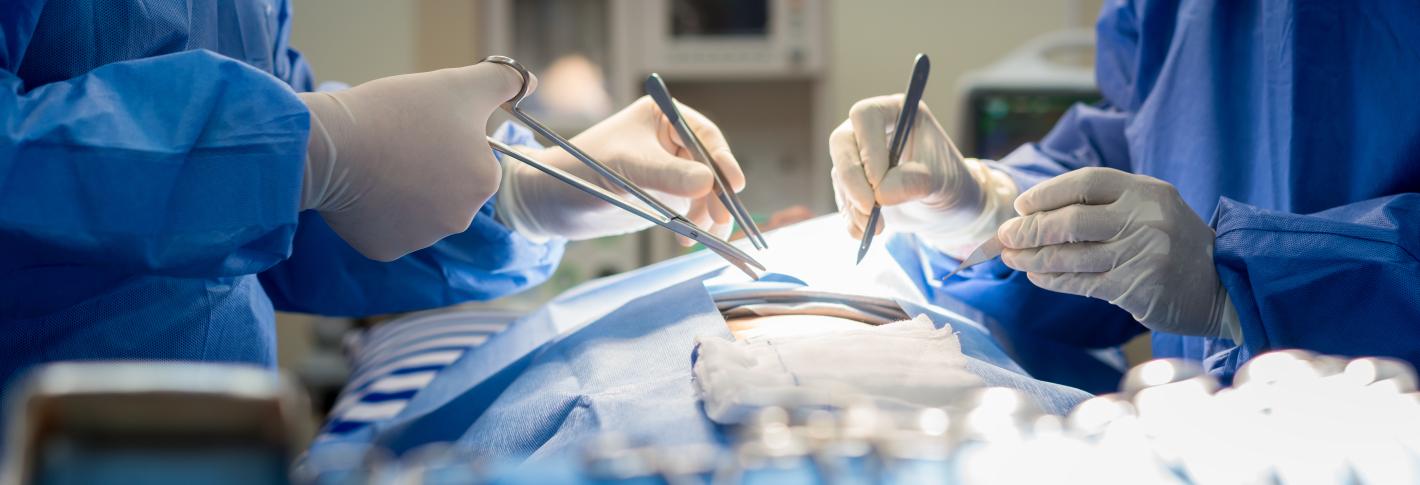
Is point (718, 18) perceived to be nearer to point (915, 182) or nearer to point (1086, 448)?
point (915, 182)

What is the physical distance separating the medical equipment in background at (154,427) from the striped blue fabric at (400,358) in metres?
1.36

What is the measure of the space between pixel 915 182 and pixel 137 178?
0.98 metres

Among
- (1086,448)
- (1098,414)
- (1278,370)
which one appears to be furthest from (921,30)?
(1086,448)

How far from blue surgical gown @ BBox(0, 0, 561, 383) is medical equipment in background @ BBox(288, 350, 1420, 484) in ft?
1.38

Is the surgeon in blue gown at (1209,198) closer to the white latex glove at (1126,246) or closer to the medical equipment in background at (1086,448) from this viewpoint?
the white latex glove at (1126,246)

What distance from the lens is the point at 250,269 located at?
42.6 inches

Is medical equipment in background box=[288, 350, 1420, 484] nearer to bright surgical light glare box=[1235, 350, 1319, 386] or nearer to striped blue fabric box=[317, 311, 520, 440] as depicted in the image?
bright surgical light glare box=[1235, 350, 1319, 386]

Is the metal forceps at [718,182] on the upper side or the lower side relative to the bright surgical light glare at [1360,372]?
lower

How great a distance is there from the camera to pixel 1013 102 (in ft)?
10.8

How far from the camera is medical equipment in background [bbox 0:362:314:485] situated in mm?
453

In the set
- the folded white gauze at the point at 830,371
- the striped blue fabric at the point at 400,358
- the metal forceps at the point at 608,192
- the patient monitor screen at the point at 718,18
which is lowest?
the striped blue fabric at the point at 400,358

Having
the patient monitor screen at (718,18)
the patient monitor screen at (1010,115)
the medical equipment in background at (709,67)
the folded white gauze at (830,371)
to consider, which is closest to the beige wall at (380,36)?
the medical equipment in background at (709,67)

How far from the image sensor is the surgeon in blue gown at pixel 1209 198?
49.4 inches

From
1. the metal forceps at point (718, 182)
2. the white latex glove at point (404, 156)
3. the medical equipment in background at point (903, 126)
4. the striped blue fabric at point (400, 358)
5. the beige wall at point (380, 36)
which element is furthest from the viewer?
the beige wall at point (380, 36)
